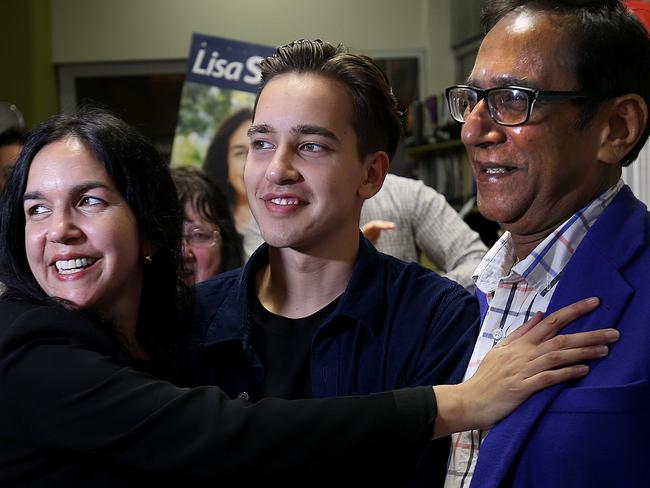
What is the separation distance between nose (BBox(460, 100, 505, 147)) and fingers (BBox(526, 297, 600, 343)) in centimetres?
28

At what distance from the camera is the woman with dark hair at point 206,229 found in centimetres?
275

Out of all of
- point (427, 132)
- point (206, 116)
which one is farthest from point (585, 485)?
point (427, 132)

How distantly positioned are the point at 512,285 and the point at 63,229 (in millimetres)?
754

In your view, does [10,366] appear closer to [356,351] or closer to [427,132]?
[356,351]

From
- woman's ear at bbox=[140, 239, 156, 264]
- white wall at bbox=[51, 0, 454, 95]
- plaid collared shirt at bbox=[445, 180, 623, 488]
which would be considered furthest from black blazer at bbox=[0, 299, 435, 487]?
white wall at bbox=[51, 0, 454, 95]

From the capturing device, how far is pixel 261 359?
66.5 inches

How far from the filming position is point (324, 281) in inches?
69.9

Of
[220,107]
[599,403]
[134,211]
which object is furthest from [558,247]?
[220,107]

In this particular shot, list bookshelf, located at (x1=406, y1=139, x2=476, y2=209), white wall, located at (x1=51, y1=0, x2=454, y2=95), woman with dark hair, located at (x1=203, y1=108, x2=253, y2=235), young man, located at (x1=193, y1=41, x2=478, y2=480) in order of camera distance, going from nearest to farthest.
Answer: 1. young man, located at (x1=193, y1=41, x2=478, y2=480)
2. woman with dark hair, located at (x1=203, y1=108, x2=253, y2=235)
3. bookshelf, located at (x1=406, y1=139, x2=476, y2=209)
4. white wall, located at (x1=51, y1=0, x2=454, y2=95)

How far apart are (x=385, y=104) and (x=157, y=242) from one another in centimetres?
53

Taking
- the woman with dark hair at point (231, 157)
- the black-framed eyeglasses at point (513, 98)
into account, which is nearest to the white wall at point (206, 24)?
the woman with dark hair at point (231, 157)

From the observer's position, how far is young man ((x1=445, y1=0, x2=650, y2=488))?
1223 mm

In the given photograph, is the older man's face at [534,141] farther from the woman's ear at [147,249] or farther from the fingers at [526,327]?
the woman's ear at [147,249]

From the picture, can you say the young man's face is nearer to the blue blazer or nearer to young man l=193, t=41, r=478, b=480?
young man l=193, t=41, r=478, b=480
